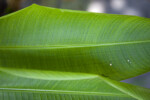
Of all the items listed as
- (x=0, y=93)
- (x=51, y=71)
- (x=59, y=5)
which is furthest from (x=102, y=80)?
(x=59, y=5)

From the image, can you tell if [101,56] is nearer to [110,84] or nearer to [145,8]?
[110,84]

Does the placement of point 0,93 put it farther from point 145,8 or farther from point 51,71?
point 145,8

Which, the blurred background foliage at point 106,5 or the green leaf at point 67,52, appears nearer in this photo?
the green leaf at point 67,52

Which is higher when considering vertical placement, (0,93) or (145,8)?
(145,8)

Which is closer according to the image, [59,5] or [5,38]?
[5,38]

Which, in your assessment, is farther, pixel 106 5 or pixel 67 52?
pixel 106 5

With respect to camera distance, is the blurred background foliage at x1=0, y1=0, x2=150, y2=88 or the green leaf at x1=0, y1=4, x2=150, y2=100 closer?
the green leaf at x1=0, y1=4, x2=150, y2=100
